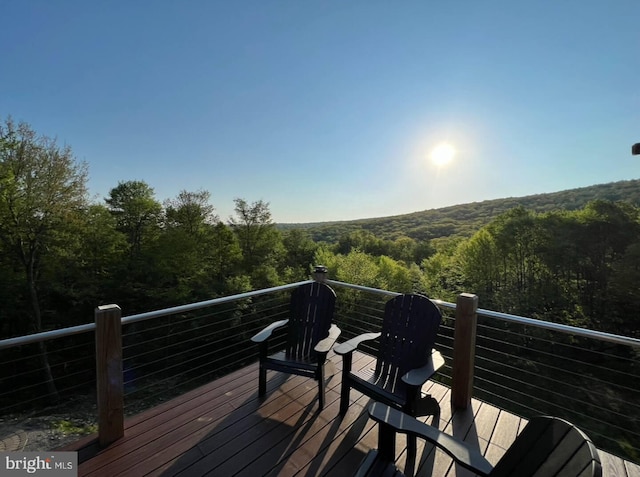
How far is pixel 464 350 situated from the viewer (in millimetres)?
2182

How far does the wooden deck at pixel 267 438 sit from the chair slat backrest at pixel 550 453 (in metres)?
0.81

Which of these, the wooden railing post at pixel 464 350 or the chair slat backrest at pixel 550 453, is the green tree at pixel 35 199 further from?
the chair slat backrest at pixel 550 453

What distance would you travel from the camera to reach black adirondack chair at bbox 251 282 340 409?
2244 mm

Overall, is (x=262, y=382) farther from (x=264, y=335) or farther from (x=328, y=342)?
(x=328, y=342)

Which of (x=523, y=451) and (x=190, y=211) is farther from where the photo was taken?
(x=190, y=211)

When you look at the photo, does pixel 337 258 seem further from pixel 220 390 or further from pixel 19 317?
pixel 220 390

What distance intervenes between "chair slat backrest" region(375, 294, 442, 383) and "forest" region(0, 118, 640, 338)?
12.4 m

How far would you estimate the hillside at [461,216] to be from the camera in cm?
1395

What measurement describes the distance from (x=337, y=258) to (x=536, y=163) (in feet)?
37.3

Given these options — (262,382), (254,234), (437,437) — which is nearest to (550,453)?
(437,437)

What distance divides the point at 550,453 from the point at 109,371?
2.21 metres

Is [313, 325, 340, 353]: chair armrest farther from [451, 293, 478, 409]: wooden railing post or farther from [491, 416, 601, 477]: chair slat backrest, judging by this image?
[491, 416, 601, 477]: chair slat backrest

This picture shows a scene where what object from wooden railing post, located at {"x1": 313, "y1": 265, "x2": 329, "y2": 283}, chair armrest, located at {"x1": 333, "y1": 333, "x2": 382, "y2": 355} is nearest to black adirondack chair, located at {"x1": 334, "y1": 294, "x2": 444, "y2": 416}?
chair armrest, located at {"x1": 333, "y1": 333, "x2": 382, "y2": 355}

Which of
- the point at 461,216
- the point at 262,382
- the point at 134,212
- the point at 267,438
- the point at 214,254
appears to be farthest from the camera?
the point at 461,216
